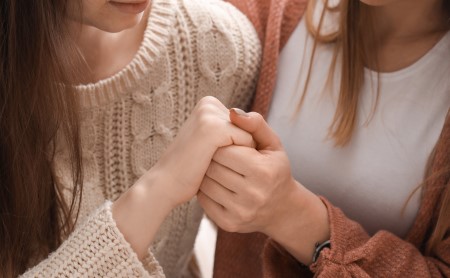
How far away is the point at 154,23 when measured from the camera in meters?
1.09

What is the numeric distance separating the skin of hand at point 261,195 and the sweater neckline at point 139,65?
222 mm

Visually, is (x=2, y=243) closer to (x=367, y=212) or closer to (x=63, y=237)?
(x=63, y=237)

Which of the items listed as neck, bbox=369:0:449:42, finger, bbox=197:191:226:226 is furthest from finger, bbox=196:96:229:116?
neck, bbox=369:0:449:42

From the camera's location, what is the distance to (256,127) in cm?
94

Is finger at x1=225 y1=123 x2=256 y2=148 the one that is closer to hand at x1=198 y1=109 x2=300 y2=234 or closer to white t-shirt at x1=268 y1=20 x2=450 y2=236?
hand at x1=198 y1=109 x2=300 y2=234

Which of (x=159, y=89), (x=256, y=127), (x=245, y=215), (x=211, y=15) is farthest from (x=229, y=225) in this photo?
(x=211, y=15)

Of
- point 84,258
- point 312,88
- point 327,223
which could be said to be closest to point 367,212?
point 327,223

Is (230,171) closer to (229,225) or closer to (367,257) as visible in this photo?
(229,225)

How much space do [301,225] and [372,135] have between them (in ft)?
0.66

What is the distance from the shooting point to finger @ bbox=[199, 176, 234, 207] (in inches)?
36.8

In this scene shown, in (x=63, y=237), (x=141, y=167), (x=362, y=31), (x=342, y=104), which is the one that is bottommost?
(x=63, y=237)

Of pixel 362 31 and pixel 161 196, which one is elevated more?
pixel 362 31

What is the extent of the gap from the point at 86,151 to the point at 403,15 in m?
0.57

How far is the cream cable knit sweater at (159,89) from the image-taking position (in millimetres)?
1077
